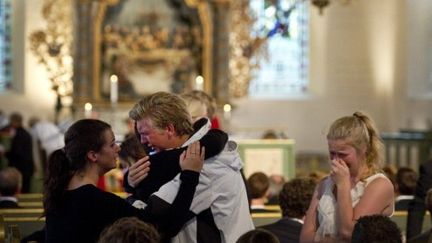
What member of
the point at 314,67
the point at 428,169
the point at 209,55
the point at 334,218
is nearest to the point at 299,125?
the point at 314,67

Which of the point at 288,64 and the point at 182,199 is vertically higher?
the point at 288,64

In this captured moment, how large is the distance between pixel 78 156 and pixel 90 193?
178mm

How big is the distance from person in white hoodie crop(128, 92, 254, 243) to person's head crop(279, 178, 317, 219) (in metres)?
1.20

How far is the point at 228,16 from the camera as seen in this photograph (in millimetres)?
20719

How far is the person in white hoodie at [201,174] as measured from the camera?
5203mm

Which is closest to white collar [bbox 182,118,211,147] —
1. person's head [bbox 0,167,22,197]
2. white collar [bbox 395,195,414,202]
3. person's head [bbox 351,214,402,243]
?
person's head [bbox 351,214,402,243]

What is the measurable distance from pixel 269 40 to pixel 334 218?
57.7 feet

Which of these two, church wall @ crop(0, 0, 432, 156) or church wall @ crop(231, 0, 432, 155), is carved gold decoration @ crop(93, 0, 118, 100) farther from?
church wall @ crop(231, 0, 432, 155)

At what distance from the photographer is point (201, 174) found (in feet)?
17.1

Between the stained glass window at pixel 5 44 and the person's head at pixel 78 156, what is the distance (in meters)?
17.4

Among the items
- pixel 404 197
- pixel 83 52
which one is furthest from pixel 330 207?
pixel 83 52

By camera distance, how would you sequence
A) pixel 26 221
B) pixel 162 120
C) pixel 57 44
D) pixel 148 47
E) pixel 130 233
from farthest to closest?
pixel 57 44, pixel 148 47, pixel 26 221, pixel 162 120, pixel 130 233

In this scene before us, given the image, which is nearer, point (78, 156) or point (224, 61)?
point (78, 156)

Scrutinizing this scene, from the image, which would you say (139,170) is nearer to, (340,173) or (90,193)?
(90,193)
